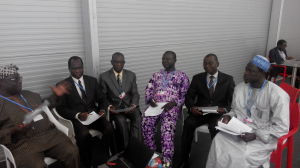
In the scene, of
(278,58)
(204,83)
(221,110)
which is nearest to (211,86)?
(204,83)

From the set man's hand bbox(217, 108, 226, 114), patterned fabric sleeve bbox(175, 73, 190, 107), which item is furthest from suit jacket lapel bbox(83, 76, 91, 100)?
man's hand bbox(217, 108, 226, 114)

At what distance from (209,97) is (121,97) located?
1269 millimetres

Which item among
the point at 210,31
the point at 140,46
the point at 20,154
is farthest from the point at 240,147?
the point at 210,31

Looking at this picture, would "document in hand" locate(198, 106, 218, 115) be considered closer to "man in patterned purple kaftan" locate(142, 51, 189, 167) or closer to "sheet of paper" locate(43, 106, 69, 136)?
"man in patterned purple kaftan" locate(142, 51, 189, 167)

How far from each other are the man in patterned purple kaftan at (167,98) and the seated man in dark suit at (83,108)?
21.9 inches

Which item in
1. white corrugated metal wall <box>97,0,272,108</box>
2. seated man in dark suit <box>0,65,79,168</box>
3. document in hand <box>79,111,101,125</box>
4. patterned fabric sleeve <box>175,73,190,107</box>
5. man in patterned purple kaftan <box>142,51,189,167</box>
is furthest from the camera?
white corrugated metal wall <box>97,0,272,108</box>

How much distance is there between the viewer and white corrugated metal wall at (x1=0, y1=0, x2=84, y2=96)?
3.26 metres

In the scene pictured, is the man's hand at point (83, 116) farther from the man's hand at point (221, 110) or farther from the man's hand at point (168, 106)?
the man's hand at point (221, 110)

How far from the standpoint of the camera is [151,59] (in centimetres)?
492

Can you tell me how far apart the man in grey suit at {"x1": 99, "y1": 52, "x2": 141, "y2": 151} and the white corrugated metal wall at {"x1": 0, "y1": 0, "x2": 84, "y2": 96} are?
0.79 m

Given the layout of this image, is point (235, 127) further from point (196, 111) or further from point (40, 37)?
point (40, 37)

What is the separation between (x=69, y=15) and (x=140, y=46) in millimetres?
1461

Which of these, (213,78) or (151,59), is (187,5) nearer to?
(151,59)

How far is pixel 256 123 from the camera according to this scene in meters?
2.67
